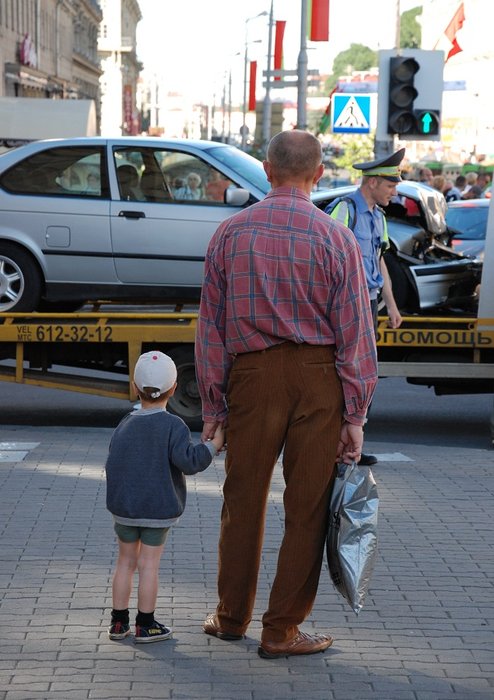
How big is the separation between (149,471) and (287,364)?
621 mm

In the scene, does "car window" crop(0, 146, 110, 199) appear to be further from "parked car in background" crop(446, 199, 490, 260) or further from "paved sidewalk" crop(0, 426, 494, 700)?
"parked car in background" crop(446, 199, 490, 260)

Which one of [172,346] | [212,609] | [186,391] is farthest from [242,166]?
[212,609]

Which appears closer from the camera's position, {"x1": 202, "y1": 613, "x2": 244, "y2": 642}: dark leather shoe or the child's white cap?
the child's white cap

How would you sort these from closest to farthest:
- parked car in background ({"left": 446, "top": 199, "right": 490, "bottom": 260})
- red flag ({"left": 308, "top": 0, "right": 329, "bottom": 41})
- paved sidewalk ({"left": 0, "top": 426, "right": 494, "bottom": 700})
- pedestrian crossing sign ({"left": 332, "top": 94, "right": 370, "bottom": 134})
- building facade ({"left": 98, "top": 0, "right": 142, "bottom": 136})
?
paved sidewalk ({"left": 0, "top": 426, "right": 494, "bottom": 700}) → parked car in background ({"left": 446, "top": 199, "right": 490, "bottom": 260}) → red flag ({"left": 308, "top": 0, "right": 329, "bottom": 41}) → pedestrian crossing sign ({"left": 332, "top": 94, "right": 370, "bottom": 134}) → building facade ({"left": 98, "top": 0, "right": 142, "bottom": 136})

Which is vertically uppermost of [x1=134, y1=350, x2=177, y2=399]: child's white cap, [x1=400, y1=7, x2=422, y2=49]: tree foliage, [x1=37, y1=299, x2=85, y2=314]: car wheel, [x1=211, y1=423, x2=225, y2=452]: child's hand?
[x1=400, y1=7, x2=422, y2=49]: tree foliage

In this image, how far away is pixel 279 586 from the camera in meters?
4.64

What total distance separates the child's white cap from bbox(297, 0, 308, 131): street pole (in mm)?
19945

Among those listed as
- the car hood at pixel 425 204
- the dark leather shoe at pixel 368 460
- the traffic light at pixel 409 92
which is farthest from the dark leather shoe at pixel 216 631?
the traffic light at pixel 409 92

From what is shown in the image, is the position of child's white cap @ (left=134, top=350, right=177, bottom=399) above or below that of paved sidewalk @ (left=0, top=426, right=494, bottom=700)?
above

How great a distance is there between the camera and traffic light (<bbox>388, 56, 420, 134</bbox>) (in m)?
14.1

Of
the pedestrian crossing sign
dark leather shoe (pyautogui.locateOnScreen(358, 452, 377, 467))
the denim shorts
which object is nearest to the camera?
the denim shorts

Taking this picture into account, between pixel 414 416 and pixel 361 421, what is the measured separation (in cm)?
782

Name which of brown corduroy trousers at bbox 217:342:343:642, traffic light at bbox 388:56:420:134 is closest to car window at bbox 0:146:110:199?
traffic light at bbox 388:56:420:134

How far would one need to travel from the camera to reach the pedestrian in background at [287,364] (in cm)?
451
